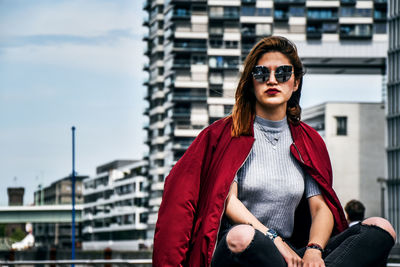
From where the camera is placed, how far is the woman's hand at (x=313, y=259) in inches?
119

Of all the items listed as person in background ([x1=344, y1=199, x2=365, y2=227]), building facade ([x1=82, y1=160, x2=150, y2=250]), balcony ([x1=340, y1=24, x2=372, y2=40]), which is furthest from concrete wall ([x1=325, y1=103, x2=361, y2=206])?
person in background ([x1=344, y1=199, x2=365, y2=227])

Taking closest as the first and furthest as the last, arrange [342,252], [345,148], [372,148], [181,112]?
[342,252] < [345,148] < [372,148] < [181,112]

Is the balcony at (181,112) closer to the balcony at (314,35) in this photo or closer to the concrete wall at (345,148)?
the balcony at (314,35)

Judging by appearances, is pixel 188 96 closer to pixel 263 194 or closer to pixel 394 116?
pixel 394 116

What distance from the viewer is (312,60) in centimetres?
8700

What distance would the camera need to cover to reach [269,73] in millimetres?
3439

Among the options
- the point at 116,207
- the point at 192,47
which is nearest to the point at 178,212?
the point at 192,47

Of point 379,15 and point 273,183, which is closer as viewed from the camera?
point 273,183

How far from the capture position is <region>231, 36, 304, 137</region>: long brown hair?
3438mm

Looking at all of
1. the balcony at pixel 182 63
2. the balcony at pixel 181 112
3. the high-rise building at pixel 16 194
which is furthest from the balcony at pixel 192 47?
the high-rise building at pixel 16 194

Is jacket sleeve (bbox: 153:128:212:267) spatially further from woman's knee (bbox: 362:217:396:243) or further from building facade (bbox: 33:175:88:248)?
building facade (bbox: 33:175:88:248)

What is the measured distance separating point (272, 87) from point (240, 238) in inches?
31.2

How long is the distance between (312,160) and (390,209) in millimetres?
75405

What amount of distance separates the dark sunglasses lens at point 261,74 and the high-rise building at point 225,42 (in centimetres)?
8753
